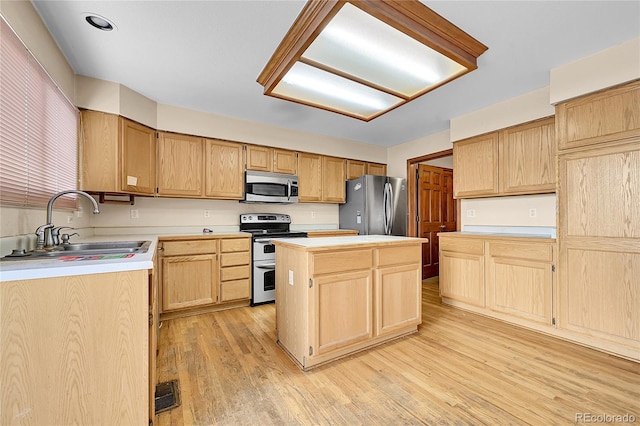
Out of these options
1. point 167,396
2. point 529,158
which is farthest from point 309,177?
point 167,396

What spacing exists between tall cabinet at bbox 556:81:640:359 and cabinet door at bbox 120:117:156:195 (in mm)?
4226

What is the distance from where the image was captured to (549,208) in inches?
111

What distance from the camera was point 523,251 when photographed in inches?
105

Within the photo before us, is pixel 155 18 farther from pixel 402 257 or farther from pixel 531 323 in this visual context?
pixel 531 323

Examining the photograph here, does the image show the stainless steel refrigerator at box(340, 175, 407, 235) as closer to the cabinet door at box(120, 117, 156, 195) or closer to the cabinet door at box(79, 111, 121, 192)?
the cabinet door at box(120, 117, 156, 195)

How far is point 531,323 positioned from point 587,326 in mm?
429

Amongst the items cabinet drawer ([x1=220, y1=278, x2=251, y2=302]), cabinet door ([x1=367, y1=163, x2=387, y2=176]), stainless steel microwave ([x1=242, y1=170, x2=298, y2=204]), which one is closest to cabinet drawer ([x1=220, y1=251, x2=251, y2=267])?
cabinet drawer ([x1=220, y1=278, x2=251, y2=302])

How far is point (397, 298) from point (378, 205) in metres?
2.09

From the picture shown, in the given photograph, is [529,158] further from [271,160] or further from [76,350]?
[76,350]

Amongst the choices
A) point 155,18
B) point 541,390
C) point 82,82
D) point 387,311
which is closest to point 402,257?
point 387,311

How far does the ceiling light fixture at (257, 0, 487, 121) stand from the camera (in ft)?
5.09

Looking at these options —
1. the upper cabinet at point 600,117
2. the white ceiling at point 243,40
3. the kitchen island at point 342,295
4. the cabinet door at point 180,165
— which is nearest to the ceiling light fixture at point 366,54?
the white ceiling at point 243,40

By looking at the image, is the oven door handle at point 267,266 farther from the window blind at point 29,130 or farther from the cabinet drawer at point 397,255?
the window blind at point 29,130

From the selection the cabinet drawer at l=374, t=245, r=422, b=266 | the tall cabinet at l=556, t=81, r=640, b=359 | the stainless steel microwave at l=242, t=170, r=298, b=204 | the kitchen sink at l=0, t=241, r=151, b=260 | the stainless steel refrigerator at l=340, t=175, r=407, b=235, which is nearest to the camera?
the kitchen sink at l=0, t=241, r=151, b=260
